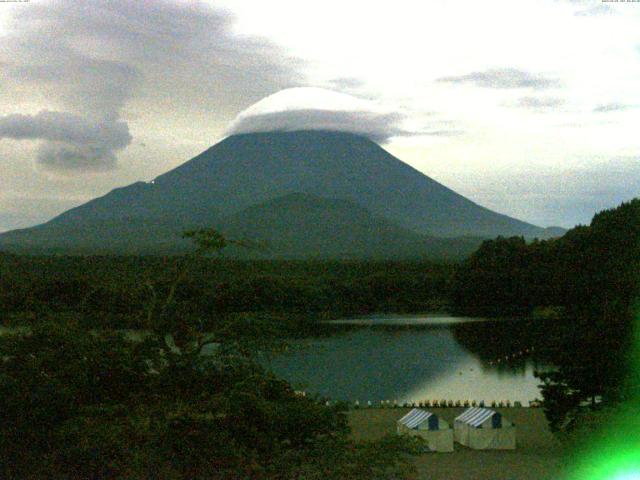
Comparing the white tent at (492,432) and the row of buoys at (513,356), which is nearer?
the white tent at (492,432)

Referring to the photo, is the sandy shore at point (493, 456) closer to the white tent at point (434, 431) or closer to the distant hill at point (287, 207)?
the white tent at point (434, 431)

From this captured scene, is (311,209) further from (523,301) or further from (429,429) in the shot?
(429,429)

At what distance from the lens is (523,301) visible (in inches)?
1866

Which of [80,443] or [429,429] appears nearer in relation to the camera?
[80,443]

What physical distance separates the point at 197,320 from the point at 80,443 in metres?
1.52

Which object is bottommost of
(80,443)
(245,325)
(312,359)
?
(312,359)

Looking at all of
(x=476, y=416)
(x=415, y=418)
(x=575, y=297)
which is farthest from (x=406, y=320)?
(x=415, y=418)

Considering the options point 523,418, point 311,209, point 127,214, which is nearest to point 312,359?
point 523,418

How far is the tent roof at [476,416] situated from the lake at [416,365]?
291 centimetres

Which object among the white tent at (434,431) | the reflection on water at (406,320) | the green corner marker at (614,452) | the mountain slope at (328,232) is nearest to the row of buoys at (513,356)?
the reflection on water at (406,320)

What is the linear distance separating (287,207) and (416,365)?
92.6 m

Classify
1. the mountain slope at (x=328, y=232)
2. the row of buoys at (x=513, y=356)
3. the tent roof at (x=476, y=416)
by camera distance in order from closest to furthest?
the tent roof at (x=476, y=416) < the row of buoys at (x=513, y=356) < the mountain slope at (x=328, y=232)

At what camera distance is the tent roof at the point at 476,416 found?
14.3 metres

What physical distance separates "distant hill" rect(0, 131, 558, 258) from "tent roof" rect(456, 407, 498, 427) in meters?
84.7
